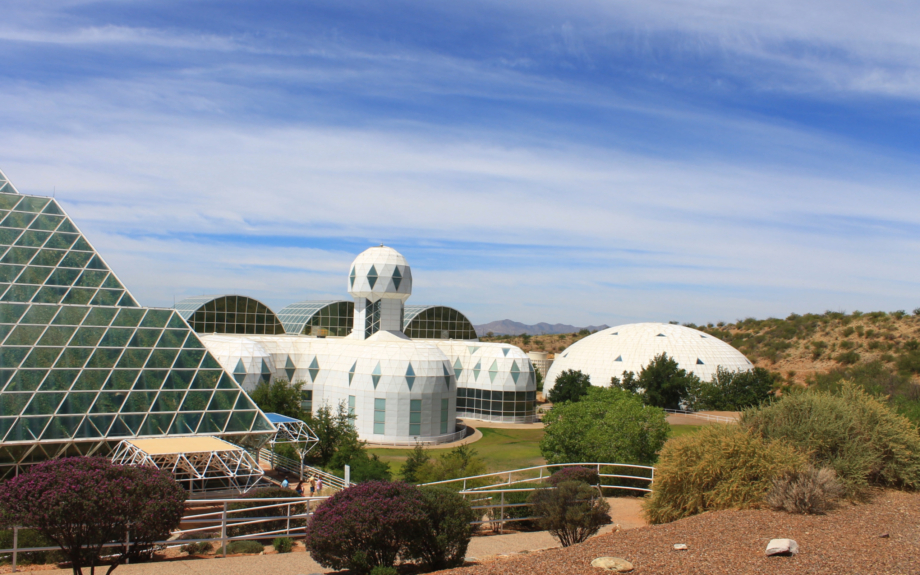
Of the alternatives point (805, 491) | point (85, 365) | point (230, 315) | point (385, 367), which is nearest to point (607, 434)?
point (805, 491)

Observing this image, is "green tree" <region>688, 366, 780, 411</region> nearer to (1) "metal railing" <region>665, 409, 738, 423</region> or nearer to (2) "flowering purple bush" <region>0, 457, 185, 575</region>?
(1) "metal railing" <region>665, 409, 738, 423</region>

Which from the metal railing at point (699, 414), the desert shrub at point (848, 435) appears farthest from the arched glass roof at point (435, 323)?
the desert shrub at point (848, 435)

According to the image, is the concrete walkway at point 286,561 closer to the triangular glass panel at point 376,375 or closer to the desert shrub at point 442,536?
the desert shrub at point 442,536

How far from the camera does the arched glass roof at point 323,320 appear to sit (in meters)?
51.4

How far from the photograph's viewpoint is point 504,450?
34500mm

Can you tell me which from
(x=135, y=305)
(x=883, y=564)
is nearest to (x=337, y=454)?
(x=135, y=305)

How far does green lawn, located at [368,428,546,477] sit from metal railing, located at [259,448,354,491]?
3.28 meters

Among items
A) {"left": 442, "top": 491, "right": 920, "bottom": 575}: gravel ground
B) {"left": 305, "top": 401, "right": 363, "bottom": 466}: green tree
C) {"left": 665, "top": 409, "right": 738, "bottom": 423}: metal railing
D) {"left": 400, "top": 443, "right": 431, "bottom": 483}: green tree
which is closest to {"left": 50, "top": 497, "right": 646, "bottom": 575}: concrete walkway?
{"left": 442, "top": 491, "right": 920, "bottom": 575}: gravel ground

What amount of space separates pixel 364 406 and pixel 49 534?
28.0m

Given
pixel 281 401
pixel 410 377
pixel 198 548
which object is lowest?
pixel 198 548

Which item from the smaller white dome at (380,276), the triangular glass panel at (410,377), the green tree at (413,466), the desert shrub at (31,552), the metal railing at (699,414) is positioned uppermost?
the smaller white dome at (380,276)

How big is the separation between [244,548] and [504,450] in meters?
23.0

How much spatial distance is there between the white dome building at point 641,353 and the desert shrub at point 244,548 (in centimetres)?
4278

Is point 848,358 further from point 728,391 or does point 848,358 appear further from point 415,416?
point 415,416
